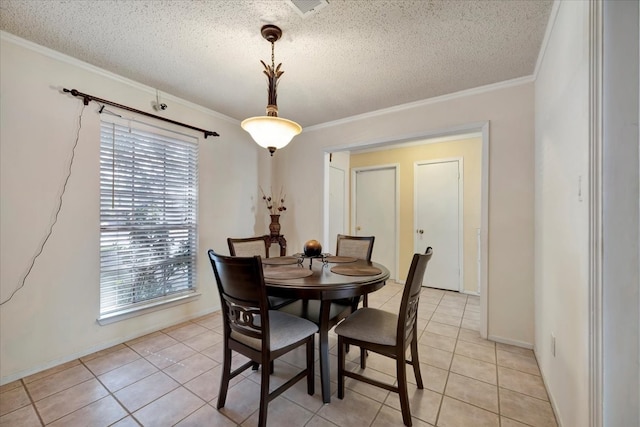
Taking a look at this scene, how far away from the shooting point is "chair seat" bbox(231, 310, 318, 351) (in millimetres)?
1454

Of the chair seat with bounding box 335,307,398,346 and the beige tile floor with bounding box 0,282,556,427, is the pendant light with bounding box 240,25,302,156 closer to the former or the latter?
the chair seat with bounding box 335,307,398,346

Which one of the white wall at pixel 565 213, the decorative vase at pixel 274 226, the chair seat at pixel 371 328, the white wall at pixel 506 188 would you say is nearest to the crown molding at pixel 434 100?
the white wall at pixel 506 188

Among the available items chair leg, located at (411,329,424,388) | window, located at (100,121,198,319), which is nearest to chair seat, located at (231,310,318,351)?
chair leg, located at (411,329,424,388)

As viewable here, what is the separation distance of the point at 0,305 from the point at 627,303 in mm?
3422

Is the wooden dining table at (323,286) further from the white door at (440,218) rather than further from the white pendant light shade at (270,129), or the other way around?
the white door at (440,218)

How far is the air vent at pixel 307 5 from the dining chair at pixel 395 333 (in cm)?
158

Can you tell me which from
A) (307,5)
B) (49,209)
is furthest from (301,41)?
(49,209)

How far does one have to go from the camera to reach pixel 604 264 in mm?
937

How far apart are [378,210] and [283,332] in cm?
347

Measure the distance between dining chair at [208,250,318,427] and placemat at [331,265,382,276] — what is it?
1.34 ft

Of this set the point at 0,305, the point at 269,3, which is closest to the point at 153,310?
the point at 0,305

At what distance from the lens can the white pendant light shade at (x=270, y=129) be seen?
1.73m

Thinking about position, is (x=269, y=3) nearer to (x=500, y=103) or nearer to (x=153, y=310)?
(x=500, y=103)

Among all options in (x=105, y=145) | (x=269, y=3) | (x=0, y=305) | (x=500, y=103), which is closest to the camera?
(x=269, y=3)
